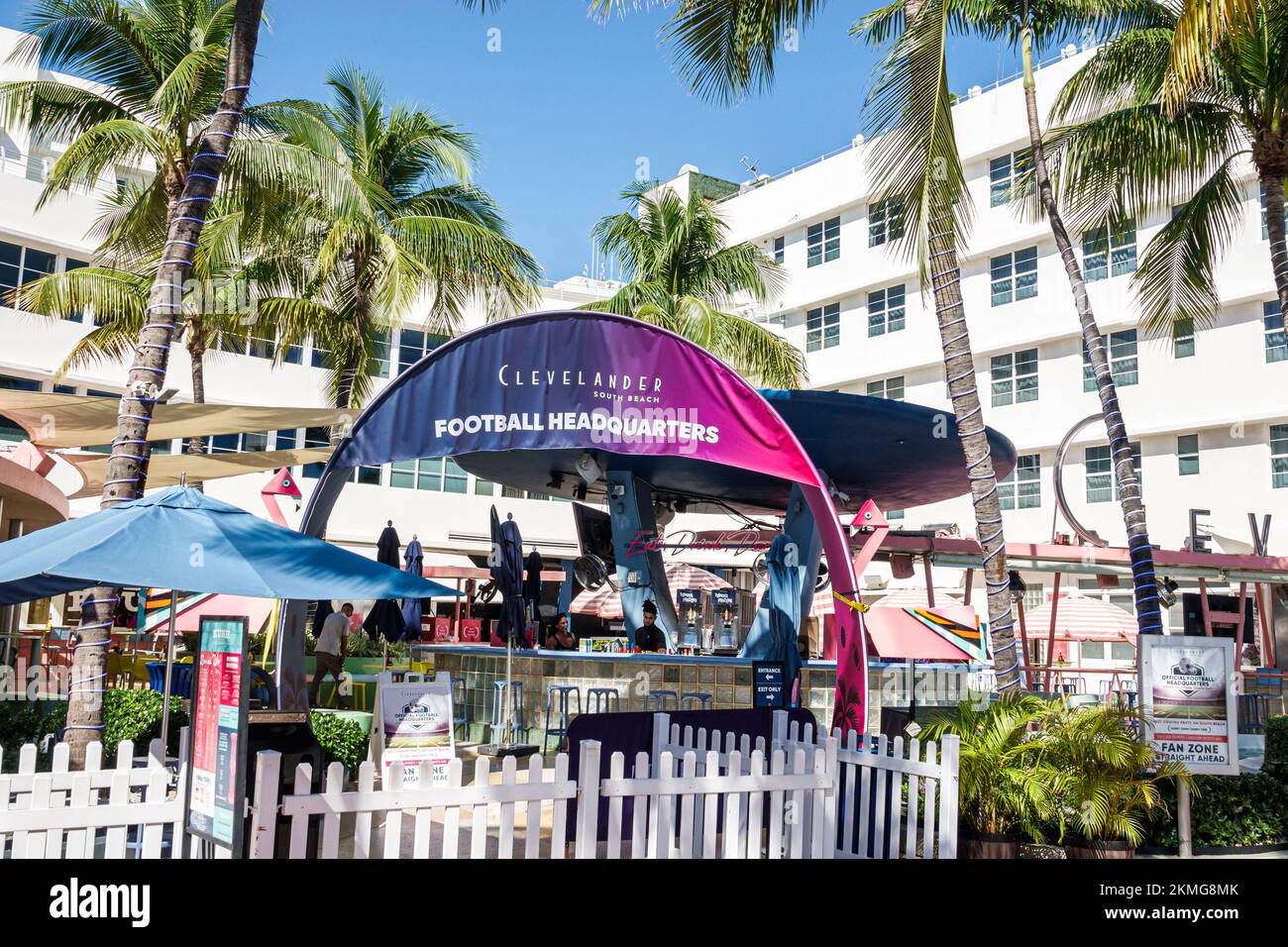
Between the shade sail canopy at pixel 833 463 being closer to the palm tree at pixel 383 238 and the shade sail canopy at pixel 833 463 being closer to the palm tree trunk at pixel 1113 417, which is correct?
the palm tree trunk at pixel 1113 417

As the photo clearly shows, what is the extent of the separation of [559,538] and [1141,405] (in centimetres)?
Answer: 1880

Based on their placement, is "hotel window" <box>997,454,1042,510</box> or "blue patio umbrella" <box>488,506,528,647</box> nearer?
"blue patio umbrella" <box>488,506,528,647</box>

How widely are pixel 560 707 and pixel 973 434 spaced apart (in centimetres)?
619

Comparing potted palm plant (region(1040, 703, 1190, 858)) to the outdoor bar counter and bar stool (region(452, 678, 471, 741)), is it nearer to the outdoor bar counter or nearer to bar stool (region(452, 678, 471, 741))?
the outdoor bar counter

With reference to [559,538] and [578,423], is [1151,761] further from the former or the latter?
[559,538]

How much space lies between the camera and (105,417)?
12773 millimetres

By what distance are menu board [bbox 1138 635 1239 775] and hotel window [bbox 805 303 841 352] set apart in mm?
31840

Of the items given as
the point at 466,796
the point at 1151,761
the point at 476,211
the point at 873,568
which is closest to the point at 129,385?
the point at 466,796

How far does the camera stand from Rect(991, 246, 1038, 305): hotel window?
34.4 meters

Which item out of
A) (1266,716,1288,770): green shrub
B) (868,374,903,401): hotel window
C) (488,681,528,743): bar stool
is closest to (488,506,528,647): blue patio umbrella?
(488,681,528,743): bar stool

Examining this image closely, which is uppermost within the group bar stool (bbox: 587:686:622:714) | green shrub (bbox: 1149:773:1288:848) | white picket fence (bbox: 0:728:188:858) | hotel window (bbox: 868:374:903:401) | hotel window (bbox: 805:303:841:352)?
hotel window (bbox: 805:303:841:352)

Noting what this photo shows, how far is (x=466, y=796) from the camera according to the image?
5496 mm

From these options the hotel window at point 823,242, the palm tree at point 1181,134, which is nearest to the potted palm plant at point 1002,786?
the palm tree at point 1181,134

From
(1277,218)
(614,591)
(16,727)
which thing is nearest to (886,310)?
(614,591)
